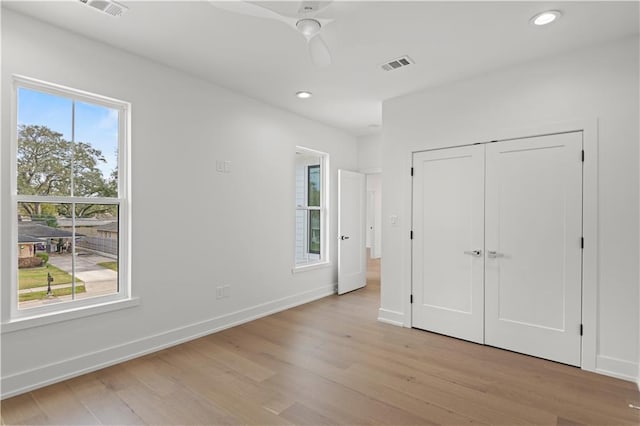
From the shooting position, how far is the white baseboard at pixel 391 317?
395 cm

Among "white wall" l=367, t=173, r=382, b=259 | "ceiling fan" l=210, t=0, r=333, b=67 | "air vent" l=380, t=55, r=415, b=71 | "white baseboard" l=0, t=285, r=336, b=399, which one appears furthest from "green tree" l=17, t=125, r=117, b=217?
"white wall" l=367, t=173, r=382, b=259

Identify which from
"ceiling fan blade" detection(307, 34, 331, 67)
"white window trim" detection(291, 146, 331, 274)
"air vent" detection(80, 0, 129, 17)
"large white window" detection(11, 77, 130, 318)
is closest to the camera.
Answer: "ceiling fan blade" detection(307, 34, 331, 67)

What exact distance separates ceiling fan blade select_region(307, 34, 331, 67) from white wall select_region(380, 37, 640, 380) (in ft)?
6.34

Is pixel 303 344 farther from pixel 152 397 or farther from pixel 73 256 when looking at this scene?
pixel 73 256

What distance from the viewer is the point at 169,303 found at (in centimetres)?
332

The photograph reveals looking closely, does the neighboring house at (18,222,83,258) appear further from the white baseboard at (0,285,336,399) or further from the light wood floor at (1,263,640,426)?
the light wood floor at (1,263,640,426)

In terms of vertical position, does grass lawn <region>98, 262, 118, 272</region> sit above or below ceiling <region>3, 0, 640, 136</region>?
below

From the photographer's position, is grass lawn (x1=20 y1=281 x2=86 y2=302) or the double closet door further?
the double closet door

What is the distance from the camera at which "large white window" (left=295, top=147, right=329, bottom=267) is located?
5445 mm

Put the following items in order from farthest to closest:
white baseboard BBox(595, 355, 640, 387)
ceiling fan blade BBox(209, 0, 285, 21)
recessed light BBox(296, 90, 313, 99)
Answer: recessed light BBox(296, 90, 313, 99) → white baseboard BBox(595, 355, 640, 387) → ceiling fan blade BBox(209, 0, 285, 21)

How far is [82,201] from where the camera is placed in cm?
278

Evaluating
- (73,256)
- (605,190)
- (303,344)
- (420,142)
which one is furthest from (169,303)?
(605,190)

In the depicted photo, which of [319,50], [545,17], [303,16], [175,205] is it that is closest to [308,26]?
[303,16]

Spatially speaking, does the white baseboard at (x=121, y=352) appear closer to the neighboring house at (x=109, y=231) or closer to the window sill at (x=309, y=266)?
the window sill at (x=309, y=266)
